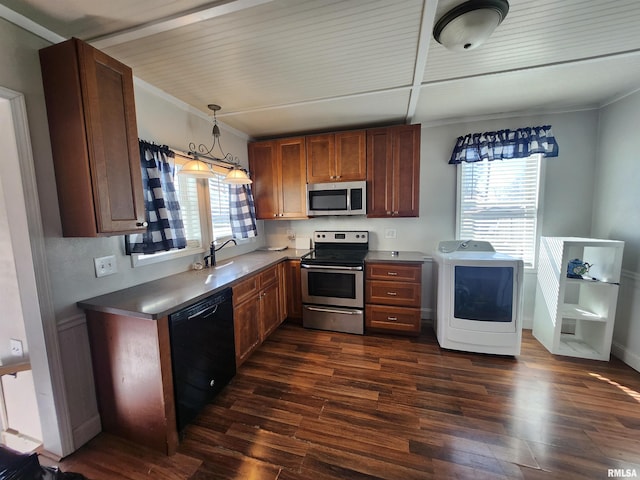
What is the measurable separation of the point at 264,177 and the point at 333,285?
1.69 meters

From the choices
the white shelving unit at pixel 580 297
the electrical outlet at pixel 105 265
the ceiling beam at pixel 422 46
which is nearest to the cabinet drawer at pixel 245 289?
the electrical outlet at pixel 105 265

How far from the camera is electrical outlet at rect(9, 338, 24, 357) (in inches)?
59.3

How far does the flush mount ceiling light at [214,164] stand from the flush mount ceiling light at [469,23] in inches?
68.3

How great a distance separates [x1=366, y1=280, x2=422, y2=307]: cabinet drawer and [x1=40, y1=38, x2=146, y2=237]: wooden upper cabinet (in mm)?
2344

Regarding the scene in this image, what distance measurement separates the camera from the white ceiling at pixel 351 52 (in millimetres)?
1279

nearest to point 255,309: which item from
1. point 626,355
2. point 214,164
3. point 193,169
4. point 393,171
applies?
point 193,169

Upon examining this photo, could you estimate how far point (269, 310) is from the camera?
2680 millimetres

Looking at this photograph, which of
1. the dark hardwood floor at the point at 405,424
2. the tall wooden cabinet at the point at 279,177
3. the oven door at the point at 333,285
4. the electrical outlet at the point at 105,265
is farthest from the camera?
the tall wooden cabinet at the point at 279,177

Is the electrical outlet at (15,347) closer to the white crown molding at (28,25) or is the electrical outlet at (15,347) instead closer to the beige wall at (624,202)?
the white crown molding at (28,25)

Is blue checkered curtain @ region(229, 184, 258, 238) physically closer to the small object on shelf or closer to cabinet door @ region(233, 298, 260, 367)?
cabinet door @ region(233, 298, 260, 367)

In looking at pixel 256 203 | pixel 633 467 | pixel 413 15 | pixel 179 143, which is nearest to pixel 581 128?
pixel 413 15

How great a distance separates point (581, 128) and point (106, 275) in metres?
4.59

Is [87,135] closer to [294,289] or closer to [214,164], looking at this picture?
[214,164]

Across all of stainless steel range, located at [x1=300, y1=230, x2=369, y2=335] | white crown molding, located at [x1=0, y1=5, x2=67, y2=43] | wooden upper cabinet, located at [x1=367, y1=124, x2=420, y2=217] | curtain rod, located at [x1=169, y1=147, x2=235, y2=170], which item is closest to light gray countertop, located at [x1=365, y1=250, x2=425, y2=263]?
stainless steel range, located at [x1=300, y1=230, x2=369, y2=335]
